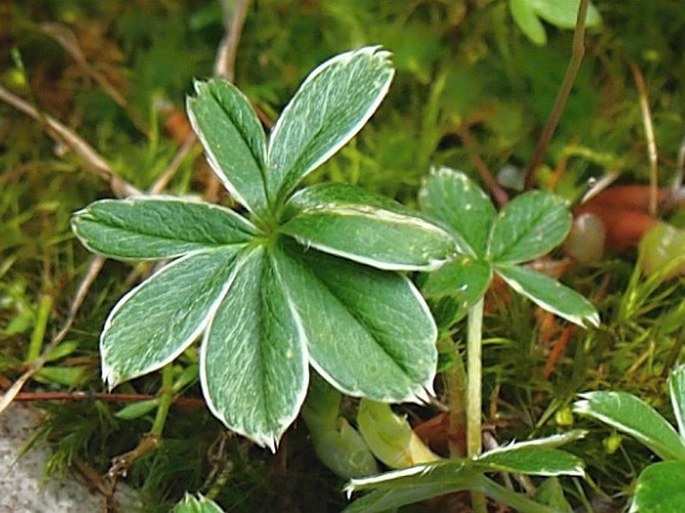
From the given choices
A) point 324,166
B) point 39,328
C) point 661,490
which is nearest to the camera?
point 661,490

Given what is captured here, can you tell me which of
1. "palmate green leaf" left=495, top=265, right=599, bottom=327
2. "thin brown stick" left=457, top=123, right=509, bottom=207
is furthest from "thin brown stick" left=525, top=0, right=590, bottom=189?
"palmate green leaf" left=495, top=265, right=599, bottom=327

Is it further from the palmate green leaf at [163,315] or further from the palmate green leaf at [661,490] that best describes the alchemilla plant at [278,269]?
the palmate green leaf at [661,490]

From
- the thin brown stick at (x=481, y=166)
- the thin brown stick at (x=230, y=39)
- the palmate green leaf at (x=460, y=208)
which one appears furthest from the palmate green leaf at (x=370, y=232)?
the thin brown stick at (x=230, y=39)

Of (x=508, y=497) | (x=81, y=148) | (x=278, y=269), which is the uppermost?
(x=278, y=269)

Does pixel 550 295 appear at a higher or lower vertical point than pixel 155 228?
lower

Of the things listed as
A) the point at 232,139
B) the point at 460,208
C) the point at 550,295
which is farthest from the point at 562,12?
the point at 232,139

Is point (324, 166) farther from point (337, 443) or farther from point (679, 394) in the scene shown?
point (679, 394)

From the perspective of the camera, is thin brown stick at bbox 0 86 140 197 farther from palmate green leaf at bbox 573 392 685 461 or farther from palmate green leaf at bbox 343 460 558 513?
palmate green leaf at bbox 573 392 685 461
